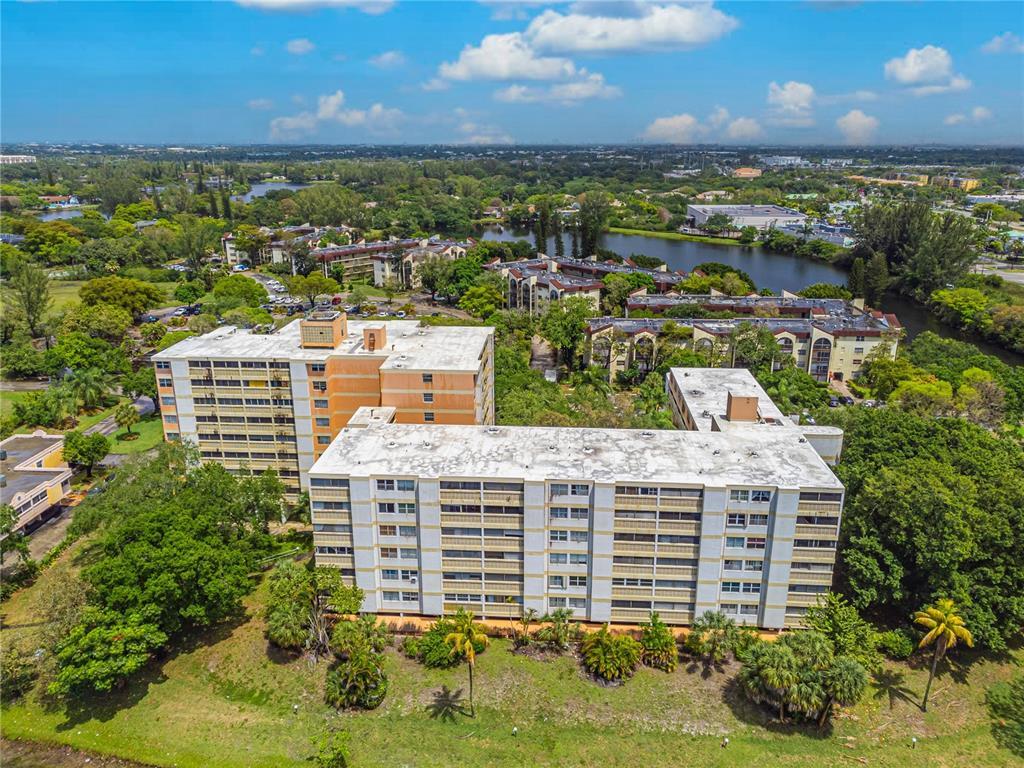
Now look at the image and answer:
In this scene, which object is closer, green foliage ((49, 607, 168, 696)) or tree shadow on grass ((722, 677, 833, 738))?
tree shadow on grass ((722, 677, 833, 738))

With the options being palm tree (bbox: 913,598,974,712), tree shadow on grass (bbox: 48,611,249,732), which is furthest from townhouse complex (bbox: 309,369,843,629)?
tree shadow on grass (bbox: 48,611,249,732)

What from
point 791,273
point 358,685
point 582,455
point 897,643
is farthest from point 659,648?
point 791,273

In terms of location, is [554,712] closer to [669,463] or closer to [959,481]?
[669,463]

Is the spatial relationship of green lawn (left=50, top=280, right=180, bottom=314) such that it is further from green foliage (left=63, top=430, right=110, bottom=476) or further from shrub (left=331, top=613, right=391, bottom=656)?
shrub (left=331, top=613, right=391, bottom=656)

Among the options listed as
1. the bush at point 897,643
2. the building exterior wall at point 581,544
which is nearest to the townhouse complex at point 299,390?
the building exterior wall at point 581,544

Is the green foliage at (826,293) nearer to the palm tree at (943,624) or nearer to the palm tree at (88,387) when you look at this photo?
the palm tree at (943,624)

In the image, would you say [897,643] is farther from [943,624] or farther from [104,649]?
[104,649]

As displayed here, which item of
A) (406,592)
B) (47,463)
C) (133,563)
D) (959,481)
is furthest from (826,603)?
(47,463)
